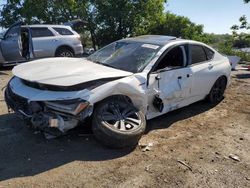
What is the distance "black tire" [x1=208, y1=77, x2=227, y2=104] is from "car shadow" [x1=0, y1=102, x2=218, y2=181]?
2.16 metres

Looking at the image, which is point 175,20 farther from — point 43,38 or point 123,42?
point 123,42

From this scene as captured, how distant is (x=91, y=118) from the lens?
4512 millimetres

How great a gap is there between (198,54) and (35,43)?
7.18 m

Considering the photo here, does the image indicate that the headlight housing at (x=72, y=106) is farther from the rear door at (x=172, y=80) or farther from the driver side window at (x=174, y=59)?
the driver side window at (x=174, y=59)

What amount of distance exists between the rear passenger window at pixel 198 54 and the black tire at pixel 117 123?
205 centimetres

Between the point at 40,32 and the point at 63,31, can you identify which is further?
the point at 63,31

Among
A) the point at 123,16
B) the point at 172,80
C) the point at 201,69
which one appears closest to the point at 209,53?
the point at 201,69

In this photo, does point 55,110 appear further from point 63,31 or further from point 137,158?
point 63,31

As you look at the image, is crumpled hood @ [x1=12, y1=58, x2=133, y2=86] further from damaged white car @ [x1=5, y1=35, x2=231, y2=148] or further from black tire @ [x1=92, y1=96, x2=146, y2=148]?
black tire @ [x1=92, y1=96, x2=146, y2=148]

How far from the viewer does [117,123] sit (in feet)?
15.2

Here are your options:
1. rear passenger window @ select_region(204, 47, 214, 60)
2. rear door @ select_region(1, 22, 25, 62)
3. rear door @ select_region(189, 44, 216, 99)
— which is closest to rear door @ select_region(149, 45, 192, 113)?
rear door @ select_region(189, 44, 216, 99)

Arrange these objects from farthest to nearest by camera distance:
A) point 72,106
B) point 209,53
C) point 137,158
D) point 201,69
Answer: point 209,53 → point 201,69 → point 137,158 → point 72,106

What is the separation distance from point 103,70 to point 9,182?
2151 millimetres

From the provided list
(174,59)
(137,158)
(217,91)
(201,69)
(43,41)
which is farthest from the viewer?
(43,41)
